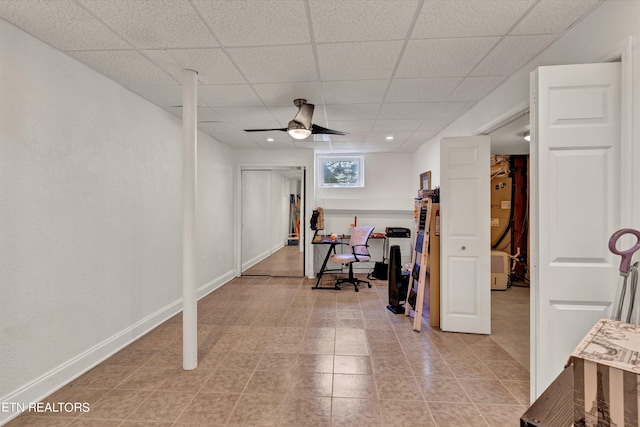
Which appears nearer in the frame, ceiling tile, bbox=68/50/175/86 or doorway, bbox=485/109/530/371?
ceiling tile, bbox=68/50/175/86

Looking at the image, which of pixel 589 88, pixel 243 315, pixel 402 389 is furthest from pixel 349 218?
pixel 589 88

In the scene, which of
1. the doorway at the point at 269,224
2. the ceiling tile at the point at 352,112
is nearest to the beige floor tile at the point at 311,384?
the ceiling tile at the point at 352,112

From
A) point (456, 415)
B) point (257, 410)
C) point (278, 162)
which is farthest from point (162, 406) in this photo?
point (278, 162)

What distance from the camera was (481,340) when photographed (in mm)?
3033

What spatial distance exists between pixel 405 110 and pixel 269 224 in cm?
595

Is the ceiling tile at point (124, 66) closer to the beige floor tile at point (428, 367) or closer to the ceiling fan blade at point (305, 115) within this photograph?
the ceiling fan blade at point (305, 115)

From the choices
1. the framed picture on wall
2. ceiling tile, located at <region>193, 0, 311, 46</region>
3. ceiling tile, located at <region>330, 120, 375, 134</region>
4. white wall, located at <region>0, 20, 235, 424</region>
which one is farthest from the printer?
ceiling tile, located at <region>193, 0, 311, 46</region>

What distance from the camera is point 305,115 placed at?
331cm

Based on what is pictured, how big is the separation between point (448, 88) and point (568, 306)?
89.7 inches

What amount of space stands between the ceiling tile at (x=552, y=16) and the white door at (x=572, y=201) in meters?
0.43

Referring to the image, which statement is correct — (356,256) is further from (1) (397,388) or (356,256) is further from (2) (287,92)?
(2) (287,92)

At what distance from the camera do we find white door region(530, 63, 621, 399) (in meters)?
1.67

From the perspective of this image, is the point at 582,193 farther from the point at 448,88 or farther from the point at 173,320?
the point at 173,320

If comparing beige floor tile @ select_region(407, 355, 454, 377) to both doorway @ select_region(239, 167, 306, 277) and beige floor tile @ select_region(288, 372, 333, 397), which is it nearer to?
beige floor tile @ select_region(288, 372, 333, 397)
